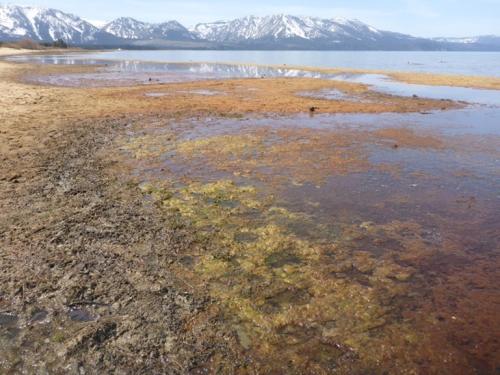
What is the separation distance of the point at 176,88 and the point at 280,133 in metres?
26.2

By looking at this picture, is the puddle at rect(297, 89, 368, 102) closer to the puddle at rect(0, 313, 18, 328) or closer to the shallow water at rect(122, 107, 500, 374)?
the shallow water at rect(122, 107, 500, 374)

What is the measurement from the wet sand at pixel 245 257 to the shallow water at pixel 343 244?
4 cm

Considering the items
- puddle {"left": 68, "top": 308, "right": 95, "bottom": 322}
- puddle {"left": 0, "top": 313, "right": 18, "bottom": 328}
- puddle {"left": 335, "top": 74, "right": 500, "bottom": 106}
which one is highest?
puddle {"left": 0, "top": 313, "right": 18, "bottom": 328}

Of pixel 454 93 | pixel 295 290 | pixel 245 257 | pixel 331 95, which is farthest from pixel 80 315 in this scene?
pixel 454 93

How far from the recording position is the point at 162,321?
6613mm

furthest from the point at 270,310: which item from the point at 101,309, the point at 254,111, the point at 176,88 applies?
the point at 176,88

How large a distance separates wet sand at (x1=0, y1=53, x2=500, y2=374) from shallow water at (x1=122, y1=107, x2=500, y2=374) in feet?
0.13

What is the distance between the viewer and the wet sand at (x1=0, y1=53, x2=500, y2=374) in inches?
239

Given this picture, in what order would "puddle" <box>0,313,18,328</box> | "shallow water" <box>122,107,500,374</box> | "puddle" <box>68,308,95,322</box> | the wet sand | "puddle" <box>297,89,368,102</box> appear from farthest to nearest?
"puddle" <box>297,89,368,102</box> → "puddle" <box>68,308,95,322</box> → "puddle" <box>0,313,18,328</box> → "shallow water" <box>122,107,500,374</box> → the wet sand

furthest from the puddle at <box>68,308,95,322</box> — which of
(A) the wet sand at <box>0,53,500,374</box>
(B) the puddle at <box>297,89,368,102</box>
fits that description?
(B) the puddle at <box>297,89,368,102</box>

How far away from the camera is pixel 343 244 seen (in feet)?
31.0

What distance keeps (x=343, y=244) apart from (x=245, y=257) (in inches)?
95.7

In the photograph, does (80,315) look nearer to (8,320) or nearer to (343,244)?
(8,320)

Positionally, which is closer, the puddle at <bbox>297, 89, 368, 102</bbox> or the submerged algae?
the submerged algae
